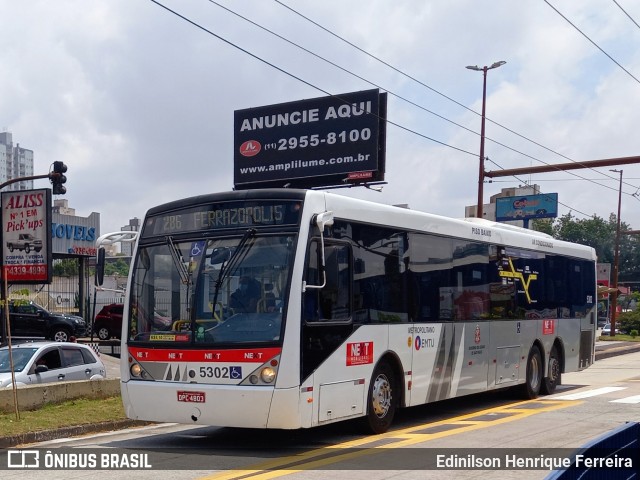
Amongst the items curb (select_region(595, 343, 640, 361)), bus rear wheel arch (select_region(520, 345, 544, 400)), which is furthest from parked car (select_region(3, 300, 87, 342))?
bus rear wheel arch (select_region(520, 345, 544, 400))

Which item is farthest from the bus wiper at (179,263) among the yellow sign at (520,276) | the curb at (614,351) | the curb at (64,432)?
the curb at (614,351)

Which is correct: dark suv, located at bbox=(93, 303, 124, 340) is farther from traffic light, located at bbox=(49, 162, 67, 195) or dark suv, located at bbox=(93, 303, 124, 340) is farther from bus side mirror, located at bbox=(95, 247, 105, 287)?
bus side mirror, located at bbox=(95, 247, 105, 287)

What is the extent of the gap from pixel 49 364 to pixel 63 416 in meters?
3.62

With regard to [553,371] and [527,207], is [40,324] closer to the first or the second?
[553,371]

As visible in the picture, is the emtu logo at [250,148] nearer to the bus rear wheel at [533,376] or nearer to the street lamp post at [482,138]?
the street lamp post at [482,138]

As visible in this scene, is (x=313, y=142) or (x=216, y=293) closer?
(x=216, y=293)

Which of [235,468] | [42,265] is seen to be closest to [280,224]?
[235,468]

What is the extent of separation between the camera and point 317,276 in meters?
11.4

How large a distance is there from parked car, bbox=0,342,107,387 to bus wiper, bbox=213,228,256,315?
672 cm

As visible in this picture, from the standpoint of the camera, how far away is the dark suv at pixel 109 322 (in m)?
38.9

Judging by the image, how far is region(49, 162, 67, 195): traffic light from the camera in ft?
83.2

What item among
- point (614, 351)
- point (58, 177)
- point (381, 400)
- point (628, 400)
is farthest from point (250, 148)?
point (381, 400)

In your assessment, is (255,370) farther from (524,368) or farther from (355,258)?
(524,368)

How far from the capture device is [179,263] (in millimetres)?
11867
